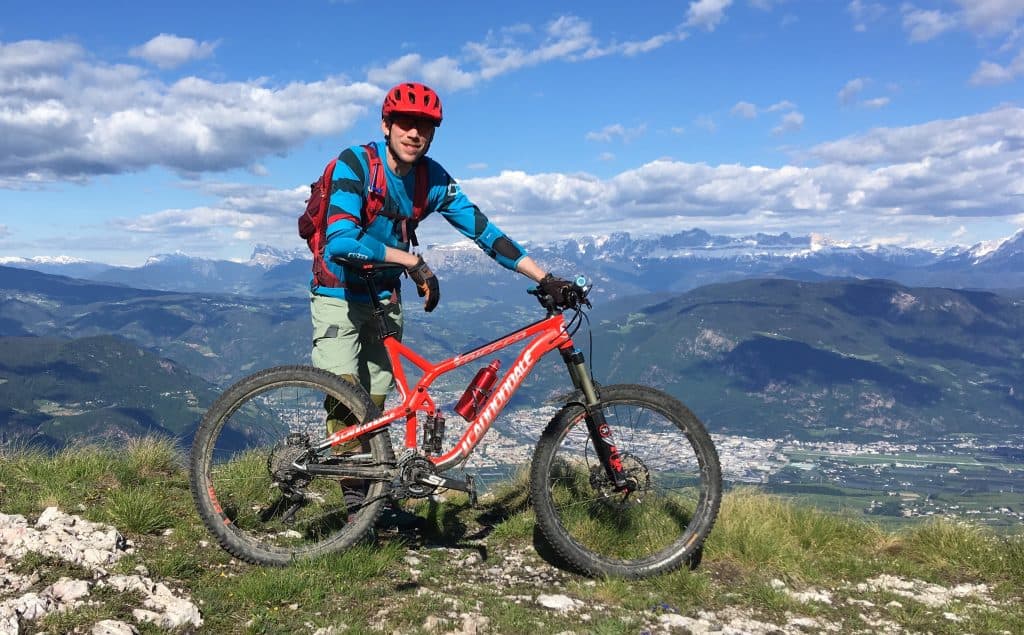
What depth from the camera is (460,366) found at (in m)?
5.27

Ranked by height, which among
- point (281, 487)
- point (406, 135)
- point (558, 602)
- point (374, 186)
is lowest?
point (558, 602)

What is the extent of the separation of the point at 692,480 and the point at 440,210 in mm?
3527

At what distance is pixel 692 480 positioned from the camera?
5582 millimetres

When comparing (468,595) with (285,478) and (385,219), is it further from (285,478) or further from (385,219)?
(385,219)

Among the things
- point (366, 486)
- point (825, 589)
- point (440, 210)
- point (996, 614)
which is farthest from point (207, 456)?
point (996, 614)

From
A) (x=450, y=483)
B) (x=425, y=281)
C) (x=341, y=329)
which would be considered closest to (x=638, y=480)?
(x=450, y=483)

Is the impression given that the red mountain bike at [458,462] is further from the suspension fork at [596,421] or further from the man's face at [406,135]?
the man's face at [406,135]

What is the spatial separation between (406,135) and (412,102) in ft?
0.92

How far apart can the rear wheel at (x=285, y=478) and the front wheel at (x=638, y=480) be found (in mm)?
1589

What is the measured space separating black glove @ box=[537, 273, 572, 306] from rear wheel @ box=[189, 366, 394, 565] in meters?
1.80

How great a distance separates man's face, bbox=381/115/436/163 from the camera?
5176 mm

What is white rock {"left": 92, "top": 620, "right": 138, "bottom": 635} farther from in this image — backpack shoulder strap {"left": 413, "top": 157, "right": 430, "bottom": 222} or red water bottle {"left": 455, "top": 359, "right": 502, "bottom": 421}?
backpack shoulder strap {"left": 413, "top": 157, "right": 430, "bottom": 222}

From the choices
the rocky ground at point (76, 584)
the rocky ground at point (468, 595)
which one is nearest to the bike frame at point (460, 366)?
the rocky ground at point (468, 595)

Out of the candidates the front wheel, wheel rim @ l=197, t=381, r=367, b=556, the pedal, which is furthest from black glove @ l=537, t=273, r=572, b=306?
wheel rim @ l=197, t=381, r=367, b=556
